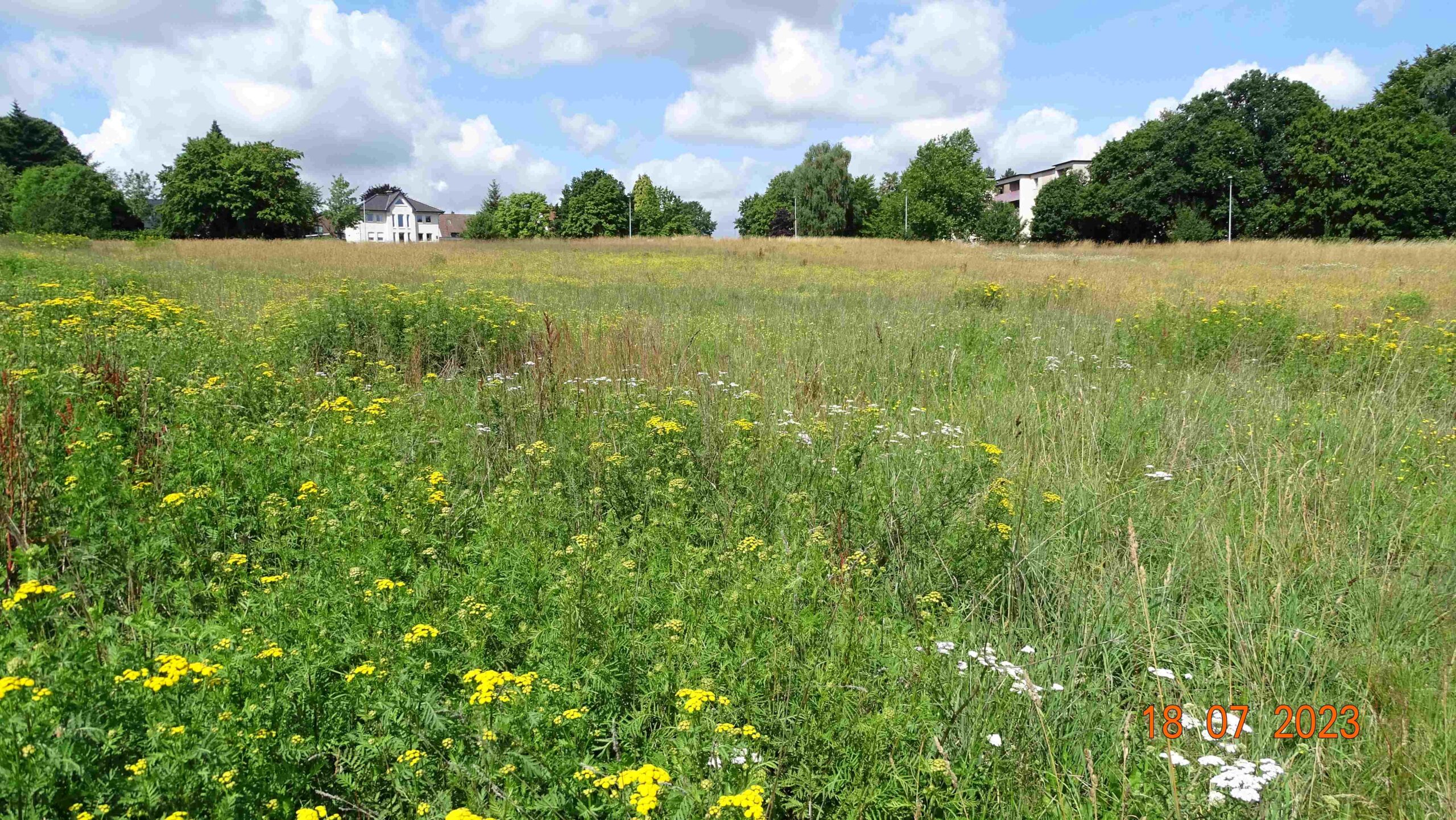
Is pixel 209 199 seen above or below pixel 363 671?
above

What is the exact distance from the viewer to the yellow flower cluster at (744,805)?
146cm

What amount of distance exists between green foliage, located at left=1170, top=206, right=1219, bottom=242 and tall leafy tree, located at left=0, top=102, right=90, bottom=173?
267 feet

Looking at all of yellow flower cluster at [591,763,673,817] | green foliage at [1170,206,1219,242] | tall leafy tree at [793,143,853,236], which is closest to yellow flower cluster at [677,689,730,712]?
yellow flower cluster at [591,763,673,817]

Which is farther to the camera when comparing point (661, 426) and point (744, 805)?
point (661, 426)

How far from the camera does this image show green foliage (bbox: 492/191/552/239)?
258 feet

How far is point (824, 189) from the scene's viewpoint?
6900cm

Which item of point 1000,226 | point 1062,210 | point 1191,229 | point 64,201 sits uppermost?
point 1062,210

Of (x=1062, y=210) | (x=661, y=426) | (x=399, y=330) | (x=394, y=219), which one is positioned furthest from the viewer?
(x=394, y=219)

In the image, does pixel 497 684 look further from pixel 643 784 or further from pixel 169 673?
pixel 169 673

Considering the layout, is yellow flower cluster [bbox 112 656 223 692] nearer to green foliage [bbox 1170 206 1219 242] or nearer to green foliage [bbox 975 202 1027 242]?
green foliage [bbox 1170 206 1219 242]

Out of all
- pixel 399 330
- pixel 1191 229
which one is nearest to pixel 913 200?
pixel 1191 229

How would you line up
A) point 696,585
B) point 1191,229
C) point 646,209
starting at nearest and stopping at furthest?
point 696,585
point 1191,229
point 646,209

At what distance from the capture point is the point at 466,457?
438 cm

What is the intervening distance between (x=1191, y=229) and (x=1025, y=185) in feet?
158
